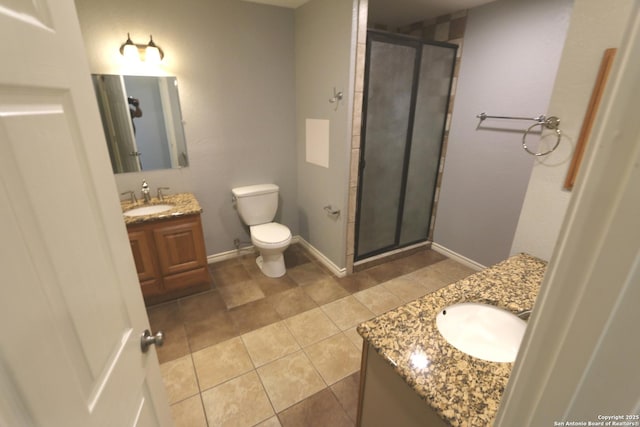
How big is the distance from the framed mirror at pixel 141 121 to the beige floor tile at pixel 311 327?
1707 mm

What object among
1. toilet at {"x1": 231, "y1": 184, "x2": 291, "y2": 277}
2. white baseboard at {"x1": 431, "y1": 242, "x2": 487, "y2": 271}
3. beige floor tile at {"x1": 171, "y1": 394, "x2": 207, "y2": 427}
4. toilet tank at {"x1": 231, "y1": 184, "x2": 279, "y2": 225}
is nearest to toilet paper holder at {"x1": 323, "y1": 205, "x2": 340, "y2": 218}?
toilet at {"x1": 231, "y1": 184, "x2": 291, "y2": 277}

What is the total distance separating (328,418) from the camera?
4.85 ft

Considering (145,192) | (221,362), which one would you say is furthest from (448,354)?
(145,192)

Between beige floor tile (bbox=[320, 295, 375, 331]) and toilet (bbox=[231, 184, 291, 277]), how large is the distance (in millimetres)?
Result: 647

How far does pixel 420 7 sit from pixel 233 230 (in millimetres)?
2715

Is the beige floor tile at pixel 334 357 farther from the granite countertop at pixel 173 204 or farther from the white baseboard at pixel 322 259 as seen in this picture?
the granite countertop at pixel 173 204

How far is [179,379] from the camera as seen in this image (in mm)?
1685

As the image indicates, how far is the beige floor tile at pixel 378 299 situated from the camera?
231 cm

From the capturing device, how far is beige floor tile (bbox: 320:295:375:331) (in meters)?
2.15

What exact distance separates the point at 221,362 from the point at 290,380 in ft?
1.54

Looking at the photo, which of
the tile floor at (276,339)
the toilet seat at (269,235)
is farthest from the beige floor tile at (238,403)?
the toilet seat at (269,235)

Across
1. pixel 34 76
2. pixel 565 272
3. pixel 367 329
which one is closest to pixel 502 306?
pixel 367 329

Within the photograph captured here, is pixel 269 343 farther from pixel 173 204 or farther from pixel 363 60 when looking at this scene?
pixel 363 60

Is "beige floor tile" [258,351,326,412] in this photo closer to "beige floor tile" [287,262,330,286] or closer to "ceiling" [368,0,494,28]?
"beige floor tile" [287,262,330,286]
